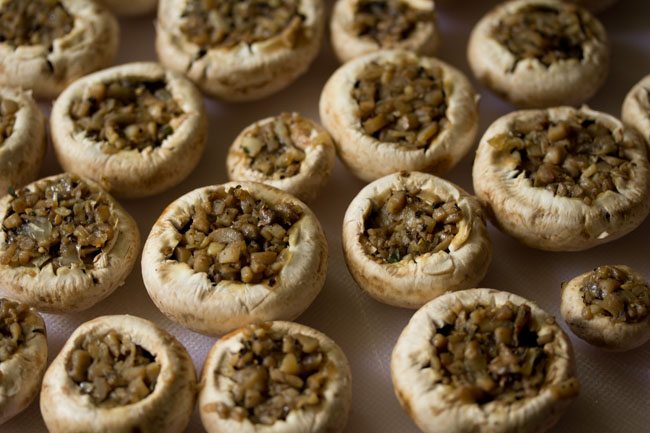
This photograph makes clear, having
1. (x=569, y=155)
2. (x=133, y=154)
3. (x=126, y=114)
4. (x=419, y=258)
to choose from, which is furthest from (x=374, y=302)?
(x=126, y=114)

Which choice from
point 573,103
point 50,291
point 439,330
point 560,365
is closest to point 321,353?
point 439,330

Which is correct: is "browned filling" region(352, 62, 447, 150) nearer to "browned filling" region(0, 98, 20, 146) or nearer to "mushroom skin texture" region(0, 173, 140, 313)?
"mushroom skin texture" region(0, 173, 140, 313)

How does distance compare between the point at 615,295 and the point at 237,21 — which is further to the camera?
the point at 237,21

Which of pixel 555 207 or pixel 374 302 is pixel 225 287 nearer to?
pixel 374 302

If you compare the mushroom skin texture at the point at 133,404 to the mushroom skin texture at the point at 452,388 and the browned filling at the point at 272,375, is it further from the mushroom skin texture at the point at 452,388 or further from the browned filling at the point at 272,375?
the mushroom skin texture at the point at 452,388

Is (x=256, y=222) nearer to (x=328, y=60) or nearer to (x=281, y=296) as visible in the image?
(x=281, y=296)

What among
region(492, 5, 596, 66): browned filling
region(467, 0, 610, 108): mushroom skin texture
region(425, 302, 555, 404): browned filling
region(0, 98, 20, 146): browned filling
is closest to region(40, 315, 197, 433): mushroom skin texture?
region(425, 302, 555, 404): browned filling

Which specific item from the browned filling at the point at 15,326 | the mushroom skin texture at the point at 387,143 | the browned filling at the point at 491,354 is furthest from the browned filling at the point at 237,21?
the browned filling at the point at 491,354
